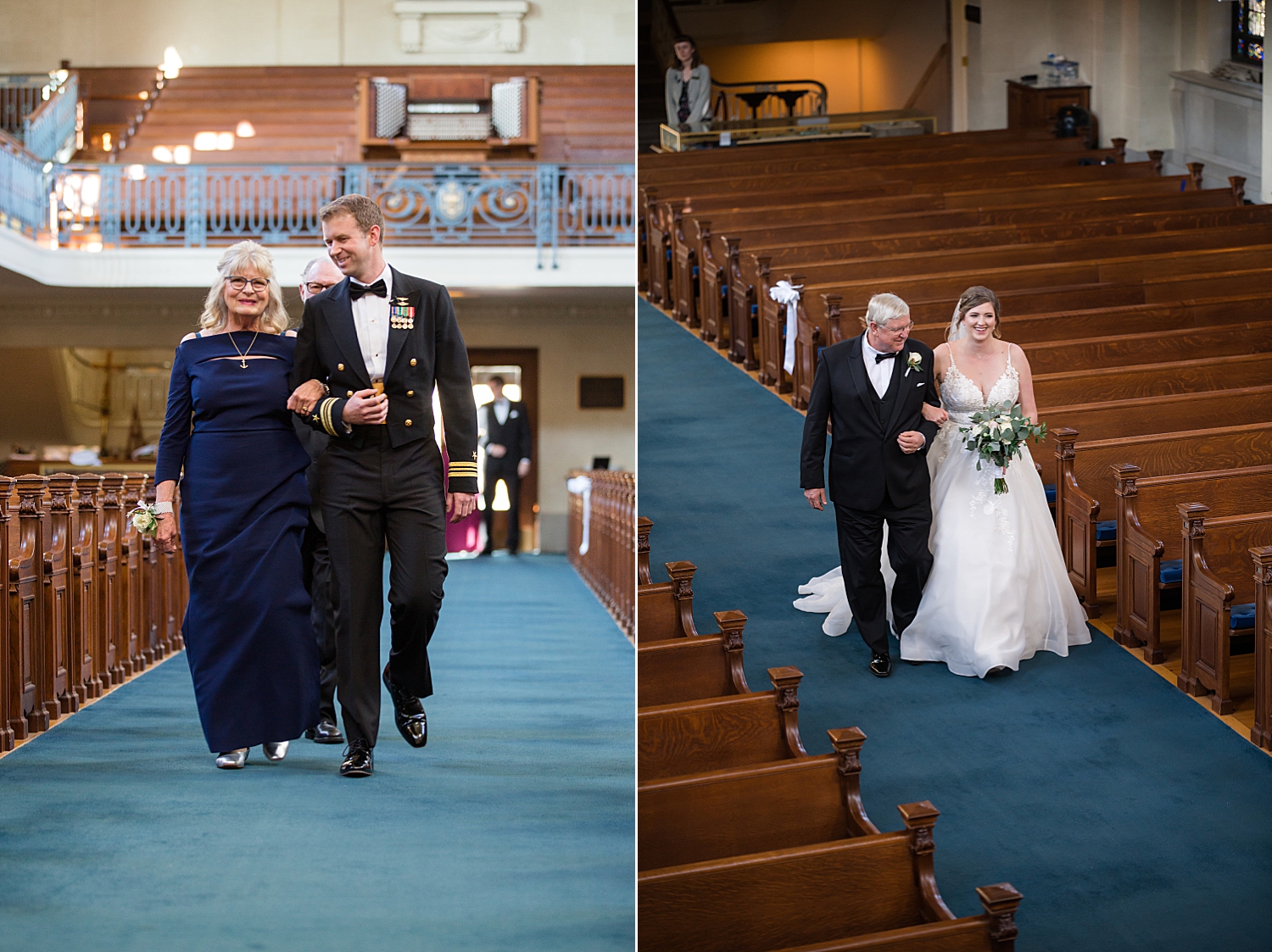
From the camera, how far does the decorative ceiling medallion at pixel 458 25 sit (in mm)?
2996

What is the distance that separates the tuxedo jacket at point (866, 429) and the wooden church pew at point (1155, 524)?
0.79 meters

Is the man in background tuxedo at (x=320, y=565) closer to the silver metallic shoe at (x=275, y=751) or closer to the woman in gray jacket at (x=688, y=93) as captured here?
the silver metallic shoe at (x=275, y=751)

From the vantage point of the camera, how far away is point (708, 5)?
12.6 m

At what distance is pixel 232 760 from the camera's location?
279 centimetres

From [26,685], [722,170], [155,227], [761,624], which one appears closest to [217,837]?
[26,685]

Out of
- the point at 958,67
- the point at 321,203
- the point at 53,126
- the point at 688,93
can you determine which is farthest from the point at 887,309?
the point at 958,67

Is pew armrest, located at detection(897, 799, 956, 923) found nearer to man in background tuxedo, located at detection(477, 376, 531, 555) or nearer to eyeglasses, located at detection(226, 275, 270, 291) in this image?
eyeglasses, located at detection(226, 275, 270, 291)

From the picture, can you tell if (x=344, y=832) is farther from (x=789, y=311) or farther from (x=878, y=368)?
(x=789, y=311)

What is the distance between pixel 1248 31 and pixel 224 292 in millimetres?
6576

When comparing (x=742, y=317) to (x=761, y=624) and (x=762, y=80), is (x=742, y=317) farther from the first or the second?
(x=762, y=80)

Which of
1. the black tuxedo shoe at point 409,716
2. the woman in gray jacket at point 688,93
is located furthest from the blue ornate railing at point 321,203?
the woman in gray jacket at point 688,93

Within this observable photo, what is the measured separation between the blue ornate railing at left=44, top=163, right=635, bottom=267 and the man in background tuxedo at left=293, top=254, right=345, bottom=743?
11 cm

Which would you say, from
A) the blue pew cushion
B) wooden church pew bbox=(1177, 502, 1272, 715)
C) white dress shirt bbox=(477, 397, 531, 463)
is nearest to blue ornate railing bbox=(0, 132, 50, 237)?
white dress shirt bbox=(477, 397, 531, 463)

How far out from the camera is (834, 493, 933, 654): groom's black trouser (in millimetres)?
3941
